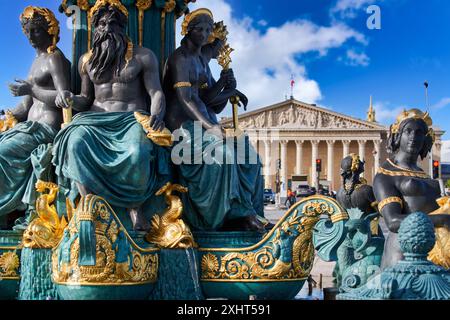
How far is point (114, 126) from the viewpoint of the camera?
5.40 meters

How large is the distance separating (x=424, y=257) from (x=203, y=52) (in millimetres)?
3366

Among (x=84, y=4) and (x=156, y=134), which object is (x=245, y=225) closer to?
(x=156, y=134)

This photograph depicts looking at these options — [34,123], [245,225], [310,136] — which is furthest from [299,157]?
[34,123]

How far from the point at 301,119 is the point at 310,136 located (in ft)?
9.97

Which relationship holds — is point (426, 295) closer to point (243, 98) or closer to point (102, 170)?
point (102, 170)

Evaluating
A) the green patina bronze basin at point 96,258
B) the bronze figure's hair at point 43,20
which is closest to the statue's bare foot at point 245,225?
the green patina bronze basin at point 96,258

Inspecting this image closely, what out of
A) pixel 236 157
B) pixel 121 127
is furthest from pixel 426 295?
pixel 121 127

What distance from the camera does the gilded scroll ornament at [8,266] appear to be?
5660 mm

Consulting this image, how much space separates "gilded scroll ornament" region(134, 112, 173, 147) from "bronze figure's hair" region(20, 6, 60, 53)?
1.30 metres

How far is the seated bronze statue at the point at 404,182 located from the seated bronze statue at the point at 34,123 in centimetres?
269

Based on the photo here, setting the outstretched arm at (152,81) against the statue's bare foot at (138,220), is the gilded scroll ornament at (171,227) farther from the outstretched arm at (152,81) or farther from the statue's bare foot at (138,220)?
the outstretched arm at (152,81)

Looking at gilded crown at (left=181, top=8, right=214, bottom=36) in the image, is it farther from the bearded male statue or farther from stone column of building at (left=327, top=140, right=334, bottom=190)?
stone column of building at (left=327, top=140, right=334, bottom=190)

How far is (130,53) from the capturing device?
5.69 metres

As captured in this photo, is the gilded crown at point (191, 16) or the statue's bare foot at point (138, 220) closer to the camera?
the statue's bare foot at point (138, 220)
